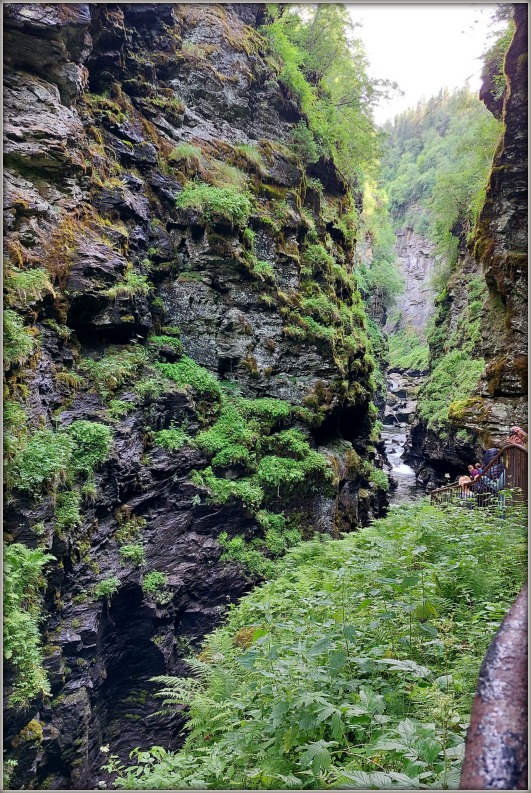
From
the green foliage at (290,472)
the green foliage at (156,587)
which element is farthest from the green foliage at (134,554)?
the green foliage at (290,472)

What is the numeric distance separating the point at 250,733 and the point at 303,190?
55.7ft

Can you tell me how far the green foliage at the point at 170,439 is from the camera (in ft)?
31.5

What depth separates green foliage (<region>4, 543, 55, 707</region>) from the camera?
4.58 m

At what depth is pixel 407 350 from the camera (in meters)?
63.6

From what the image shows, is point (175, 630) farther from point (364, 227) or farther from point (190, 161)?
point (364, 227)

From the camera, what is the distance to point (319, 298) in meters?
14.5

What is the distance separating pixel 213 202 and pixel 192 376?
5104 millimetres

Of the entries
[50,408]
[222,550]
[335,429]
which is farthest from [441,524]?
[335,429]

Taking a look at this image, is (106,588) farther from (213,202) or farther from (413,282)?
(413,282)

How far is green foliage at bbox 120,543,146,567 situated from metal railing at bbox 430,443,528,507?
6.05 meters

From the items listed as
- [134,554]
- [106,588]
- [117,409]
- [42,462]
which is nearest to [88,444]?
[117,409]

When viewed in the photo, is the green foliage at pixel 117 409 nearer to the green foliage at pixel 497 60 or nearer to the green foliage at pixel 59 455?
the green foliage at pixel 59 455

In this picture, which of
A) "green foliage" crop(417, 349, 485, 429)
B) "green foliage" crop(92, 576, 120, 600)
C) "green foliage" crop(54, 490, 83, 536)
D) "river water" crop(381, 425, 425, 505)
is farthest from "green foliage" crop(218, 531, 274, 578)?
"green foliage" crop(417, 349, 485, 429)

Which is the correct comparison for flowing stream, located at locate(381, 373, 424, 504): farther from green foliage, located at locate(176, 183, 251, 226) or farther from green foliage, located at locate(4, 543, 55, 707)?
green foliage, located at locate(4, 543, 55, 707)
